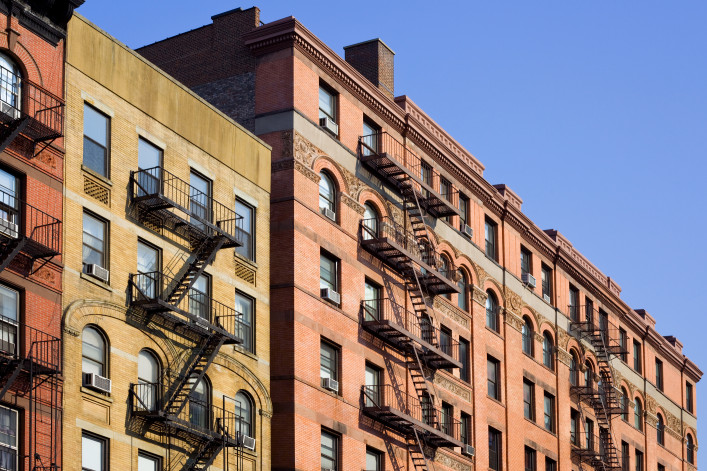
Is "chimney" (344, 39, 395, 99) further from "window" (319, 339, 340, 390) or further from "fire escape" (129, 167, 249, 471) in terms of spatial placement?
"fire escape" (129, 167, 249, 471)

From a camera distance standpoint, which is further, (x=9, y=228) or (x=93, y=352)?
(x=93, y=352)

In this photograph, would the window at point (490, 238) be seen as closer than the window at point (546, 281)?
Yes

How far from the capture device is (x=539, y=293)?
8181 centimetres

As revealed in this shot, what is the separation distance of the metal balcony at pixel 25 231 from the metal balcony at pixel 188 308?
4.11 meters

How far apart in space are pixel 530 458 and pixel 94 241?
35.9 m

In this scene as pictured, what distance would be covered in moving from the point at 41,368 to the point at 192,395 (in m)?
8.72

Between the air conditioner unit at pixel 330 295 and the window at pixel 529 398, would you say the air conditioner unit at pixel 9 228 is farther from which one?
the window at pixel 529 398

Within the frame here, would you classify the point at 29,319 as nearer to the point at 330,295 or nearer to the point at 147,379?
the point at 147,379

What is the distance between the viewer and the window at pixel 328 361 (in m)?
59.7

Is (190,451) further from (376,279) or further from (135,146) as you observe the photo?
(376,279)

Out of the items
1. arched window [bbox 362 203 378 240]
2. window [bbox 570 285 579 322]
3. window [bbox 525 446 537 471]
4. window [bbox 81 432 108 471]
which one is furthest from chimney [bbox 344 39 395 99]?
window [bbox 81 432 108 471]

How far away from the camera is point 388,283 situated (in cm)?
6556

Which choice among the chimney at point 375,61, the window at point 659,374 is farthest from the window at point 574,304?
the chimney at point 375,61

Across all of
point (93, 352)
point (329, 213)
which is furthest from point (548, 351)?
point (93, 352)
